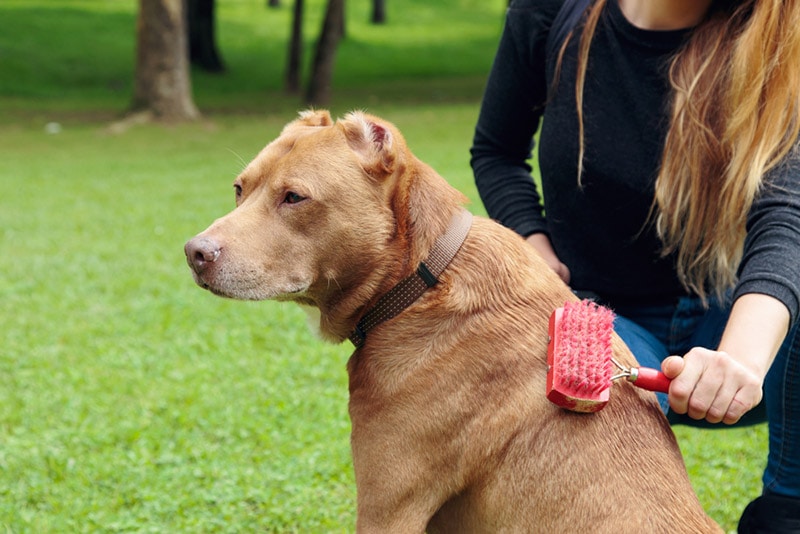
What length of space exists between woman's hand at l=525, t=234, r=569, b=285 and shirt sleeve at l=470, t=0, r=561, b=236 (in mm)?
36

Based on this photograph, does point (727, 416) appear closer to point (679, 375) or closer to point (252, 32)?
point (679, 375)

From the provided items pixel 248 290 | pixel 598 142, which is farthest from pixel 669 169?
pixel 248 290

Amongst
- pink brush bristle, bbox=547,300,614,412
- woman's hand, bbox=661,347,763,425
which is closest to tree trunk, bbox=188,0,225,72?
pink brush bristle, bbox=547,300,614,412

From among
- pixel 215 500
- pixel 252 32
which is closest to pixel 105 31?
pixel 252 32

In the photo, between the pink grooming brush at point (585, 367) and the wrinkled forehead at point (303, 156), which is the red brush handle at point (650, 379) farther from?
the wrinkled forehead at point (303, 156)

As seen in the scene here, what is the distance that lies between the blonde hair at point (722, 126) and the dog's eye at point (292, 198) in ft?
3.67

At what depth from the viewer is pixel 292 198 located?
2.78 meters

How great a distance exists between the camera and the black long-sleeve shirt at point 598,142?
130 inches

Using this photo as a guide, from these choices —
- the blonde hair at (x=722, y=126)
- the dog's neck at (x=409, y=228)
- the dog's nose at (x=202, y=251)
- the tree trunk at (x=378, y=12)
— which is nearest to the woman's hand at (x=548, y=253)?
the blonde hair at (x=722, y=126)

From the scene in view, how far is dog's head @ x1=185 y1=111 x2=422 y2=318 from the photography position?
2730 mm

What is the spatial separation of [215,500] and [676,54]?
2787 millimetres

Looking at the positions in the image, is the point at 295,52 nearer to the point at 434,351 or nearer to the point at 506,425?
the point at 434,351

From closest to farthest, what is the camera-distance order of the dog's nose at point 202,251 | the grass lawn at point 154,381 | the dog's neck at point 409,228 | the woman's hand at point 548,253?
the dog's nose at point 202,251 < the dog's neck at point 409,228 < the woman's hand at point 548,253 < the grass lawn at point 154,381

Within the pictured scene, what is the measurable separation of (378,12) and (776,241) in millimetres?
42273
